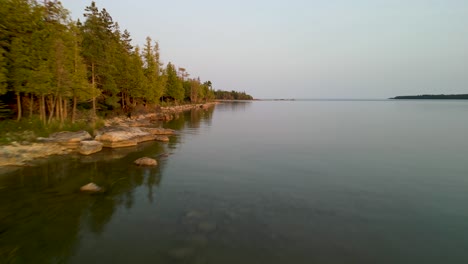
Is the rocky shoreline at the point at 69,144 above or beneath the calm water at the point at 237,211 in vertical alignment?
above

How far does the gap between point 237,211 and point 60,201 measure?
306 inches

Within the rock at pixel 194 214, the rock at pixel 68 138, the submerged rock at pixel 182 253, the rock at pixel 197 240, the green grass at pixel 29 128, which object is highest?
the green grass at pixel 29 128

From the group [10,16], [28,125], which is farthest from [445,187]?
[10,16]

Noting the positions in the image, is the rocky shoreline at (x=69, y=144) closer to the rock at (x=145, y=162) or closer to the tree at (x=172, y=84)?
the rock at (x=145, y=162)

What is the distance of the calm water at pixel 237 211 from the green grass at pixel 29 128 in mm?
4702

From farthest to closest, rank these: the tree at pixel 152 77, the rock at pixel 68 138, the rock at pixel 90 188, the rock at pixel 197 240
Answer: the tree at pixel 152 77 < the rock at pixel 68 138 < the rock at pixel 90 188 < the rock at pixel 197 240

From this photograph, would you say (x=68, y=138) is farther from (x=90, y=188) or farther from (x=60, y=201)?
(x=60, y=201)

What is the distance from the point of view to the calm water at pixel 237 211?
8031 millimetres

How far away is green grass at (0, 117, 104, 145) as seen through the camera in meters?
19.7

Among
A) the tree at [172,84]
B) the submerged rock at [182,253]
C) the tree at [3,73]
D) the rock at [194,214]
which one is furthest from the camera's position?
the tree at [172,84]

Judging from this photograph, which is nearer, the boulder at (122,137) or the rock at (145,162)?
the rock at (145,162)

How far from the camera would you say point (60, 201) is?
1124 centimetres

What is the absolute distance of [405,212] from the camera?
36.4 feet

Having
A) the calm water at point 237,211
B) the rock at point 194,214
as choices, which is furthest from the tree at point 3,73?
the rock at point 194,214
